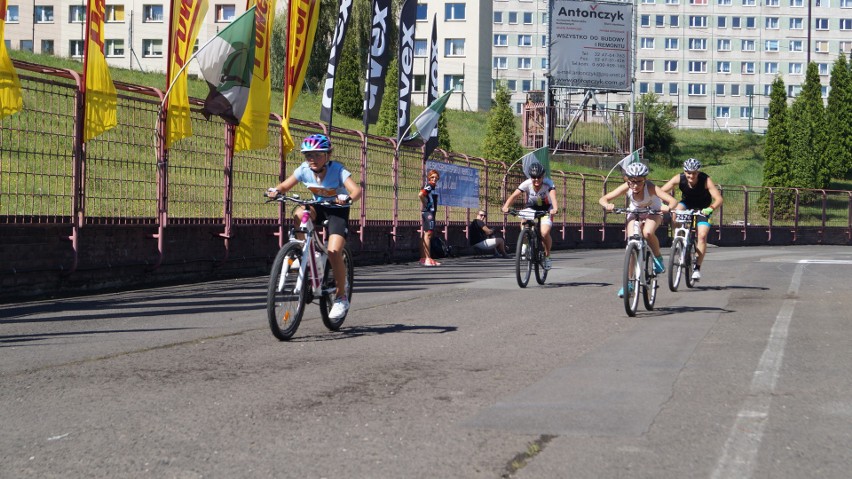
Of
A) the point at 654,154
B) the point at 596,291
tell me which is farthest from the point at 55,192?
the point at 654,154

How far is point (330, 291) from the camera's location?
9.48m

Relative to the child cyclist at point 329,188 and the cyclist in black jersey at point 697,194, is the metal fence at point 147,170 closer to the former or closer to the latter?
the child cyclist at point 329,188

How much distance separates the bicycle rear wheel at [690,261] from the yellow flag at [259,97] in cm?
645

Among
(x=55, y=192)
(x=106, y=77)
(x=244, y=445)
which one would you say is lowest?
(x=244, y=445)

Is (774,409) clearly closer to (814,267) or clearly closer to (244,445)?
(244,445)

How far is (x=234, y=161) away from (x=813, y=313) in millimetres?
8567

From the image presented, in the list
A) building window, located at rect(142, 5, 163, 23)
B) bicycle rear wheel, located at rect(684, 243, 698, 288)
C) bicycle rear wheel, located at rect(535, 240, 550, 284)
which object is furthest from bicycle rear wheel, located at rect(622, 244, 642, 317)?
building window, located at rect(142, 5, 163, 23)

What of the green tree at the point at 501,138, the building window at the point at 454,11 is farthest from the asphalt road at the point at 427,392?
the building window at the point at 454,11

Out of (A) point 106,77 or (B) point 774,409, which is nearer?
(B) point 774,409

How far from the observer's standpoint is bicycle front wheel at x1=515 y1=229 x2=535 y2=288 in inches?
598

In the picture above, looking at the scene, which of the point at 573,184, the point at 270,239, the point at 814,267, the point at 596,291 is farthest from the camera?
the point at 573,184

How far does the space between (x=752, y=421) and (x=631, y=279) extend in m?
5.63

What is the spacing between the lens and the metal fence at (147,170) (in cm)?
1229

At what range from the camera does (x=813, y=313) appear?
12.1m
